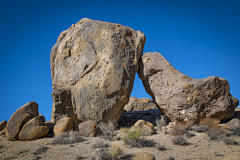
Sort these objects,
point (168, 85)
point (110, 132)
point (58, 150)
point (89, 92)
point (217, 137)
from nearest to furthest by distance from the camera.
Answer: point (58, 150) → point (217, 137) → point (110, 132) → point (89, 92) → point (168, 85)

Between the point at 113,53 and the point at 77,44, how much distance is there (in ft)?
7.77

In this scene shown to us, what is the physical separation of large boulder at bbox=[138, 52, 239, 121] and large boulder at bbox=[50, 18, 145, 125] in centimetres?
187

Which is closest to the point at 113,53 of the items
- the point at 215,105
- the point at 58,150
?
the point at 58,150

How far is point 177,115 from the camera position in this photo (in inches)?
375

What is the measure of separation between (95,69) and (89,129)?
2.99 meters

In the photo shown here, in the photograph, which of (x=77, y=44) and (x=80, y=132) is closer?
(x=80, y=132)

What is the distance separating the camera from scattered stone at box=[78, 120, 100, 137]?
27.3ft

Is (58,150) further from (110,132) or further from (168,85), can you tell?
(168,85)

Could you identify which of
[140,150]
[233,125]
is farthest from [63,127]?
[233,125]

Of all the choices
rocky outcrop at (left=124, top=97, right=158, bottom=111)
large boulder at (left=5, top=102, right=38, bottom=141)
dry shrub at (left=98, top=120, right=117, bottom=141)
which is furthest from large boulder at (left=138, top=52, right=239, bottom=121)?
large boulder at (left=5, top=102, right=38, bottom=141)

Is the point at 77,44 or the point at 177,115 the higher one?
the point at 77,44

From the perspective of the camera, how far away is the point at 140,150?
6129 mm

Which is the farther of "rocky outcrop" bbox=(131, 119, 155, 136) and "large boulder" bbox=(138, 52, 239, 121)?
"large boulder" bbox=(138, 52, 239, 121)

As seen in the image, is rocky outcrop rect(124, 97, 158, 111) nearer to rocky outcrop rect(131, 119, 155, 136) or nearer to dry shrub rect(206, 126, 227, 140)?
rocky outcrop rect(131, 119, 155, 136)
